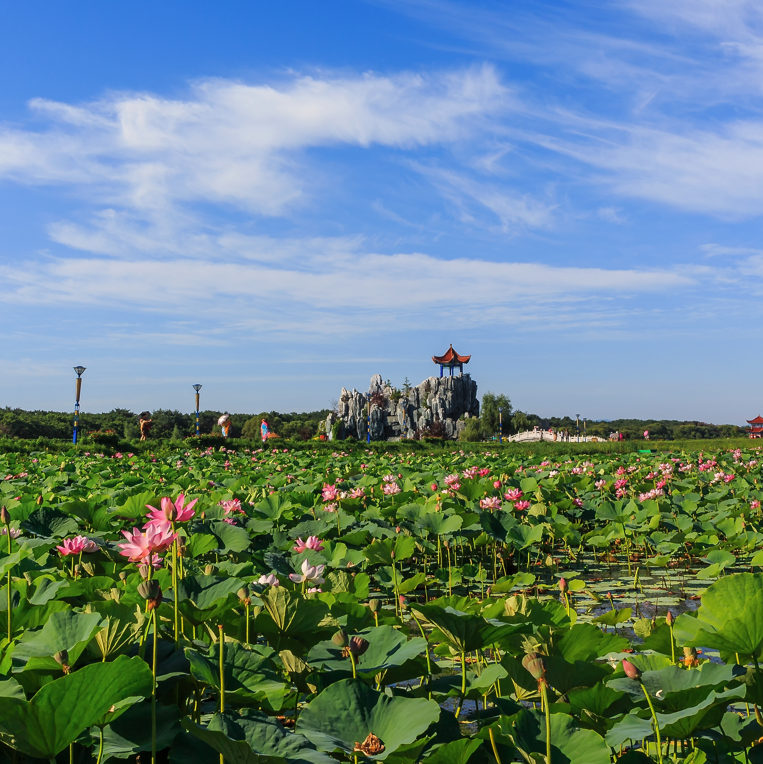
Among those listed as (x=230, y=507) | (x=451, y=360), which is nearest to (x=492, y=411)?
(x=451, y=360)

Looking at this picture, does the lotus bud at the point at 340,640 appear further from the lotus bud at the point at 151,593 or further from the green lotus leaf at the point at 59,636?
the green lotus leaf at the point at 59,636

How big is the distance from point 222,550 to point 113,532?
85cm

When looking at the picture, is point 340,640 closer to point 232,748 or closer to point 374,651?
point 374,651

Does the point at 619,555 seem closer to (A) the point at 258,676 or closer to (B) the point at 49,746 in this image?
(A) the point at 258,676

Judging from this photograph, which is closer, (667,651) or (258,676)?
(258,676)

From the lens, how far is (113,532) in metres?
3.63

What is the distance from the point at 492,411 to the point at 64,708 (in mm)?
62505

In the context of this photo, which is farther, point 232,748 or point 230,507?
point 230,507

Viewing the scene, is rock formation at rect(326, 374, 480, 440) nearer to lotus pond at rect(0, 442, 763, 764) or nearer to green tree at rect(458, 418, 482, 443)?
green tree at rect(458, 418, 482, 443)

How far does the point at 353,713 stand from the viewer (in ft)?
4.17

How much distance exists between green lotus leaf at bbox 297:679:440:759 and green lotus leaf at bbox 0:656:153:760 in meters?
0.38

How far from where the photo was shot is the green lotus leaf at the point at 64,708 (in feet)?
3.40

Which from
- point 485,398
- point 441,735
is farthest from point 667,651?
point 485,398

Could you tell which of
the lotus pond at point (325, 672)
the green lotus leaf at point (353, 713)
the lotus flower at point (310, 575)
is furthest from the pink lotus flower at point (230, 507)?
the green lotus leaf at point (353, 713)
